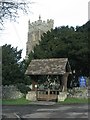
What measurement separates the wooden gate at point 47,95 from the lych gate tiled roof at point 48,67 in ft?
6.48

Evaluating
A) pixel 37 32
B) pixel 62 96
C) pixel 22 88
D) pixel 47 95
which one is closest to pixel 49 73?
pixel 47 95

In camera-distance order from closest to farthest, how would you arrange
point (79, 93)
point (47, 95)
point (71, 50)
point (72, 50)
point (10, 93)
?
point (47, 95) → point (79, 93) → point (10, 93) → point (72, 50) → point (71, 50)

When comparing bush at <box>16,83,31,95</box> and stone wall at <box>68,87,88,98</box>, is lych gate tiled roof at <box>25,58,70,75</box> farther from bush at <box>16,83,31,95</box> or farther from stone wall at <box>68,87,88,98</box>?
bush at <box>16,83,31,95</box>

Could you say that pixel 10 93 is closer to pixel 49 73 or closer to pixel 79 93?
pixel 49 73

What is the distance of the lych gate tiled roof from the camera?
120ft

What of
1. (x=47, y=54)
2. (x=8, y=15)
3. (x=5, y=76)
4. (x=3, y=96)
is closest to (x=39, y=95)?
(x=3, y=96)

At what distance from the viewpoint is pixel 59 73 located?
36.0 m

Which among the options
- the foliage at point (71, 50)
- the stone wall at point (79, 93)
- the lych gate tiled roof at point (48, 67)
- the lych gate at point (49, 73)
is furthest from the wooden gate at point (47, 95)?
the foliage at point (71, 50)

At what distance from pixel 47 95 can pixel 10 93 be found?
19.3 feet

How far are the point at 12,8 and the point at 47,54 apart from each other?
128 ft

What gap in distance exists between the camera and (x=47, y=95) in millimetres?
35844

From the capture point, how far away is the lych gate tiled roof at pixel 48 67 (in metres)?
36.7

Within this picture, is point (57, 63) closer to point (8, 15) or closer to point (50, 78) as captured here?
point (50, 78)

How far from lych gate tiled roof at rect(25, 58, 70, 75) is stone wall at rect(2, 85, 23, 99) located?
3762 millimetres
